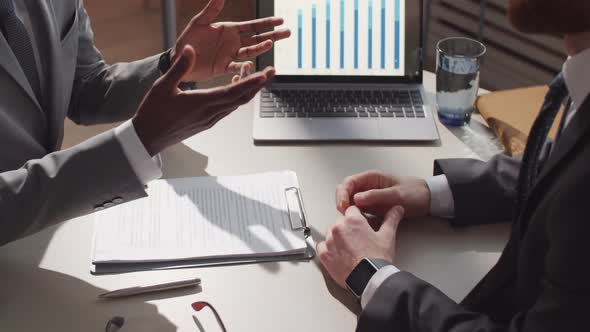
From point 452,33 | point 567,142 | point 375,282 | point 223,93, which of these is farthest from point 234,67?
point 452,33

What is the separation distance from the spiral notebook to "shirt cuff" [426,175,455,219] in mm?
219

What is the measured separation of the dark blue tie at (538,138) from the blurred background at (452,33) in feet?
4.20

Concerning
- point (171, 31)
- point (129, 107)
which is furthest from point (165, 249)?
→ point (171, 31)

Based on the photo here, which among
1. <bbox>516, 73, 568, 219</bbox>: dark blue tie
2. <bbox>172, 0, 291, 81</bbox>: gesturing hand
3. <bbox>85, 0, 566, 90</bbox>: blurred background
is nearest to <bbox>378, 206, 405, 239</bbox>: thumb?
<bbox>516, 73, 568, 219</bbox>: dark blue tie

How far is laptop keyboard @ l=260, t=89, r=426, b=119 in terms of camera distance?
1543 millimetres

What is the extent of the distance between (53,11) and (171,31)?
3.47 feet

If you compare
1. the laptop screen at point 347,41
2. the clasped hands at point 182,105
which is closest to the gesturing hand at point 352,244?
the clasped hands at point 182,105

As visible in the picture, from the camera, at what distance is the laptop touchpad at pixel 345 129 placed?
1.48 meters

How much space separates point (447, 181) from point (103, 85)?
745 millimetres

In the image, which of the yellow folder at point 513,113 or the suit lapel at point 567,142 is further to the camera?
the yellow folder at point 513,113

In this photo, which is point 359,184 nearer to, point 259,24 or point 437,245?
point 437,245

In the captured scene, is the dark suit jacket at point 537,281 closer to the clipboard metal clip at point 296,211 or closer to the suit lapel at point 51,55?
the clipboard metal clip at point 296,211

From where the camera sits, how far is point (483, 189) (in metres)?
1.26

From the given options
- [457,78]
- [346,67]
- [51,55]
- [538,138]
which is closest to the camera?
[538,138]
